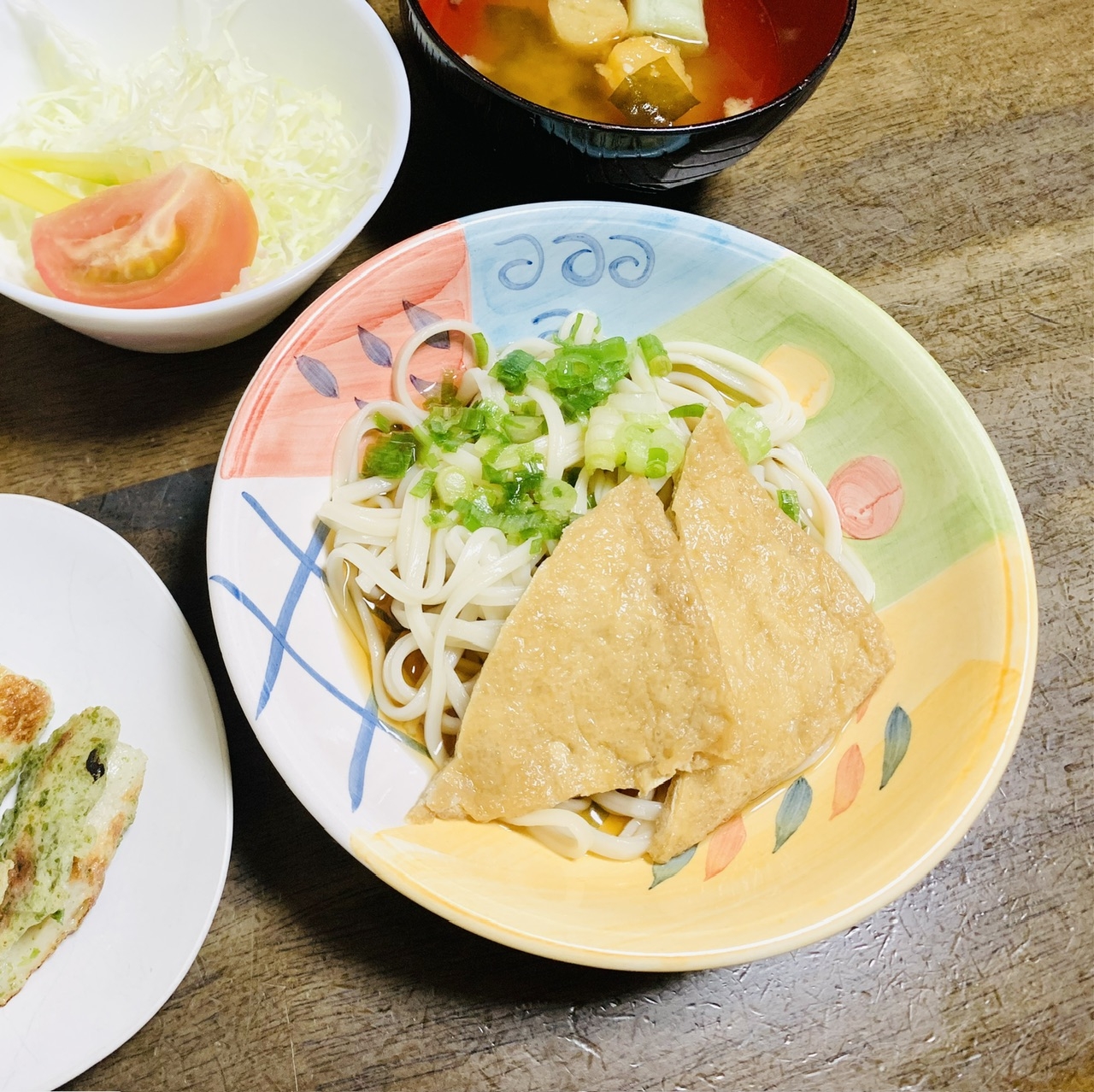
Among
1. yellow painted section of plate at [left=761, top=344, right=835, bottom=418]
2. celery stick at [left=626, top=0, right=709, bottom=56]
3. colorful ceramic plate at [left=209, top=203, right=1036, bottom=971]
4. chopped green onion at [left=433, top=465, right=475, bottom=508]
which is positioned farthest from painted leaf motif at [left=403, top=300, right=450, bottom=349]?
celery stick at [left=626, top=0, right=709, bottom=56]

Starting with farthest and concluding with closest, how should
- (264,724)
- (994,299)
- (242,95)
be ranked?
(994,299)
(242,95)
(264,724)

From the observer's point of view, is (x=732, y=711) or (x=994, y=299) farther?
(x=994, y=299)

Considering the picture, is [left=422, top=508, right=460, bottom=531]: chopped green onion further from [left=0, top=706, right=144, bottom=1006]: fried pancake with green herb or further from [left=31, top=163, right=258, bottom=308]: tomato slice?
[left=0, top=706, right=144, bottom=1006]: fried pancake with green herb

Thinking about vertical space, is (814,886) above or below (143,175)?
below

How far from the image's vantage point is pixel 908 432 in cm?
205

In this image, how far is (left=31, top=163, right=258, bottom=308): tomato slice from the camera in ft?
6.31

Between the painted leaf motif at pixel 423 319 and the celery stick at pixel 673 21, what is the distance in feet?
3.33

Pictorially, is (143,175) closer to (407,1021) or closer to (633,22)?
(633,22)

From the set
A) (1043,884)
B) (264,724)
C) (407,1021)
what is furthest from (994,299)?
(407,1021)

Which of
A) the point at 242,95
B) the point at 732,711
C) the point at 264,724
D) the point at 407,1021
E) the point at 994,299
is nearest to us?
the point at 264,724

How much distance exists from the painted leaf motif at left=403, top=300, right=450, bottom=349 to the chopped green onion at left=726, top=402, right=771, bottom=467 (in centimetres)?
75

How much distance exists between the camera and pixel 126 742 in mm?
1957

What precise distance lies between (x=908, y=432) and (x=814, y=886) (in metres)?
1.08

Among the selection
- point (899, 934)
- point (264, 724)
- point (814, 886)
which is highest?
point (264, 724)
